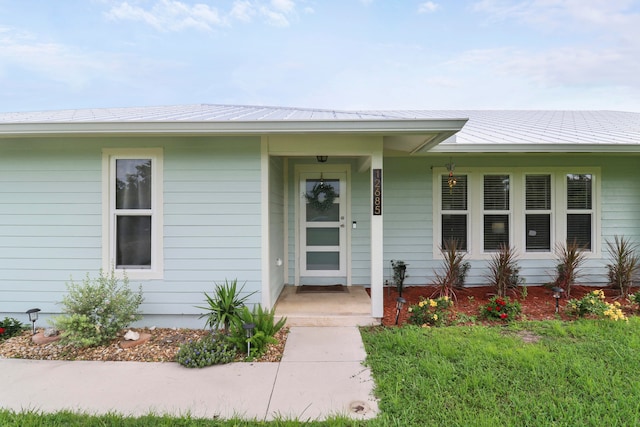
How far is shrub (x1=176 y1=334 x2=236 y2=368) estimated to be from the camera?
312 cm

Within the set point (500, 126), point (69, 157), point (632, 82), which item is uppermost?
point (632, 82)

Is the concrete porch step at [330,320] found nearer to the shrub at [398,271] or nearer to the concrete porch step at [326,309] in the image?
the concrete porch step at [326,309]

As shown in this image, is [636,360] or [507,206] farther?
[507,206]

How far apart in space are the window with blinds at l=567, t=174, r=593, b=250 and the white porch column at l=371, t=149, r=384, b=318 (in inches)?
164

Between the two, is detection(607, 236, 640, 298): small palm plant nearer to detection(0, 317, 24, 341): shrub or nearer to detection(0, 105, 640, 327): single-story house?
detection(0, 105, 640, 327): single-story house

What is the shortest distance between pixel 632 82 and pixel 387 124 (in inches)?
555

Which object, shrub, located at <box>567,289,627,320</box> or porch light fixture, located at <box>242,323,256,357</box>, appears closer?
porch light fixture, located at <box>242,323,256,357</box>

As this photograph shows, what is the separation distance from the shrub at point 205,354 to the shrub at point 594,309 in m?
4.51

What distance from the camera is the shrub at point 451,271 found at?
5.07 metres

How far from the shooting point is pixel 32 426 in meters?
2.19

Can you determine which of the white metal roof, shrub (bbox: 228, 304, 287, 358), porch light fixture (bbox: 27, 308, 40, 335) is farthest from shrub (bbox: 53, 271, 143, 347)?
the white metal roof

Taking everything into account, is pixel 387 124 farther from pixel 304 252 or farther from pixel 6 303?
pixel 6 303

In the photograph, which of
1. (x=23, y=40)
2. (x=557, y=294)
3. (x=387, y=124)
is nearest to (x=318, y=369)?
(x=387, y=124)

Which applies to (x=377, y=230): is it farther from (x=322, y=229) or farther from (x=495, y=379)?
(x=495, y=379)
